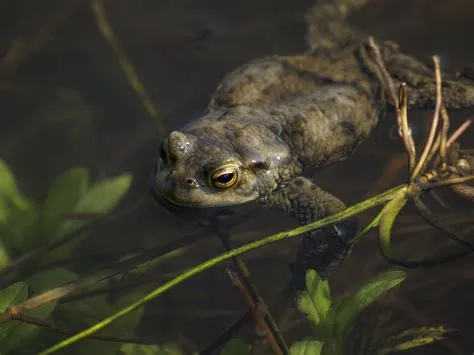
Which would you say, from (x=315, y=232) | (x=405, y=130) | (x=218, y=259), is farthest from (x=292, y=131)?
(x=218, y=259)

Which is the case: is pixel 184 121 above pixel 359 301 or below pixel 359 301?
above

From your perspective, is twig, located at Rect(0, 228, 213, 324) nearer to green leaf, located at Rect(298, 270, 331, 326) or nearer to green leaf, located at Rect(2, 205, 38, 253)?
green leaf, located at Rect(2, 205, 38, 253)

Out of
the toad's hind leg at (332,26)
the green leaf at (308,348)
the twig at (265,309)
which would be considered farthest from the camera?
the toad's hind leg at (332,26)

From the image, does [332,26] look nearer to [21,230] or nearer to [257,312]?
[257,312]

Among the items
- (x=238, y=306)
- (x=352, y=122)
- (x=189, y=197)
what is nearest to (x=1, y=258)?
(x=189, y=197)

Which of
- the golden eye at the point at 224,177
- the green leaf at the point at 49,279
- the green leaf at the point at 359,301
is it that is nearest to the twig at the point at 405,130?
the green leaf at the point at 359,301

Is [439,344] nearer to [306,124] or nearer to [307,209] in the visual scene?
[307,209]

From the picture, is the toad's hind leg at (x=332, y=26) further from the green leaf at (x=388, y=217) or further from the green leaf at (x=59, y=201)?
the green leaf at (x=59, y=201)
